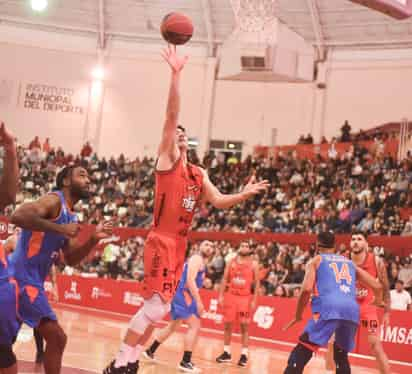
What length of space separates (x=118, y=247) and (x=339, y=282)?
15.1 metres

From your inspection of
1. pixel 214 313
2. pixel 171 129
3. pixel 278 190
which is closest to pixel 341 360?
pixel 171 129

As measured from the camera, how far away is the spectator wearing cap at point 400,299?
1394cm

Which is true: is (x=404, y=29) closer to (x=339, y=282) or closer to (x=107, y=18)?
(x=107, y=18)

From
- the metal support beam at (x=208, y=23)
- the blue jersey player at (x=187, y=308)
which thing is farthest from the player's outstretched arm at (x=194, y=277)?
the metal support beam at (x=208, y=23)

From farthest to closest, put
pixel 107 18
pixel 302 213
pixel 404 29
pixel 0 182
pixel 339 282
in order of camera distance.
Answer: pixel 107 18
pixel 404 29
pixel 302 213
pixel 339 282
pixel 0 182

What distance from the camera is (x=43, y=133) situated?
3306cm

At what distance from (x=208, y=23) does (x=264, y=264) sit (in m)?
15.5

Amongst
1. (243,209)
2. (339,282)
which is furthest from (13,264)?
(243,209)

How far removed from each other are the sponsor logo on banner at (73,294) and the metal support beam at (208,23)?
1409cm

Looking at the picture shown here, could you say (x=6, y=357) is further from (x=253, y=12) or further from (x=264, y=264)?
(x=253, y=12)

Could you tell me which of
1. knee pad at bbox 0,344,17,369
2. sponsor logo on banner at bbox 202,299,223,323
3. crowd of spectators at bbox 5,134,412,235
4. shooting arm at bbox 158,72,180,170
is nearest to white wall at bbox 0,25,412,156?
crowd of spectators at bbox 5,134,412,235

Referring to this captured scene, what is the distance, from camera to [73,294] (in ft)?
66.6

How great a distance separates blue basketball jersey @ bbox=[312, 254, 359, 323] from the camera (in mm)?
7191

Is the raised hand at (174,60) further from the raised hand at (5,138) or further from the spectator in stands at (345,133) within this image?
the spectator in stands at (345,133)
